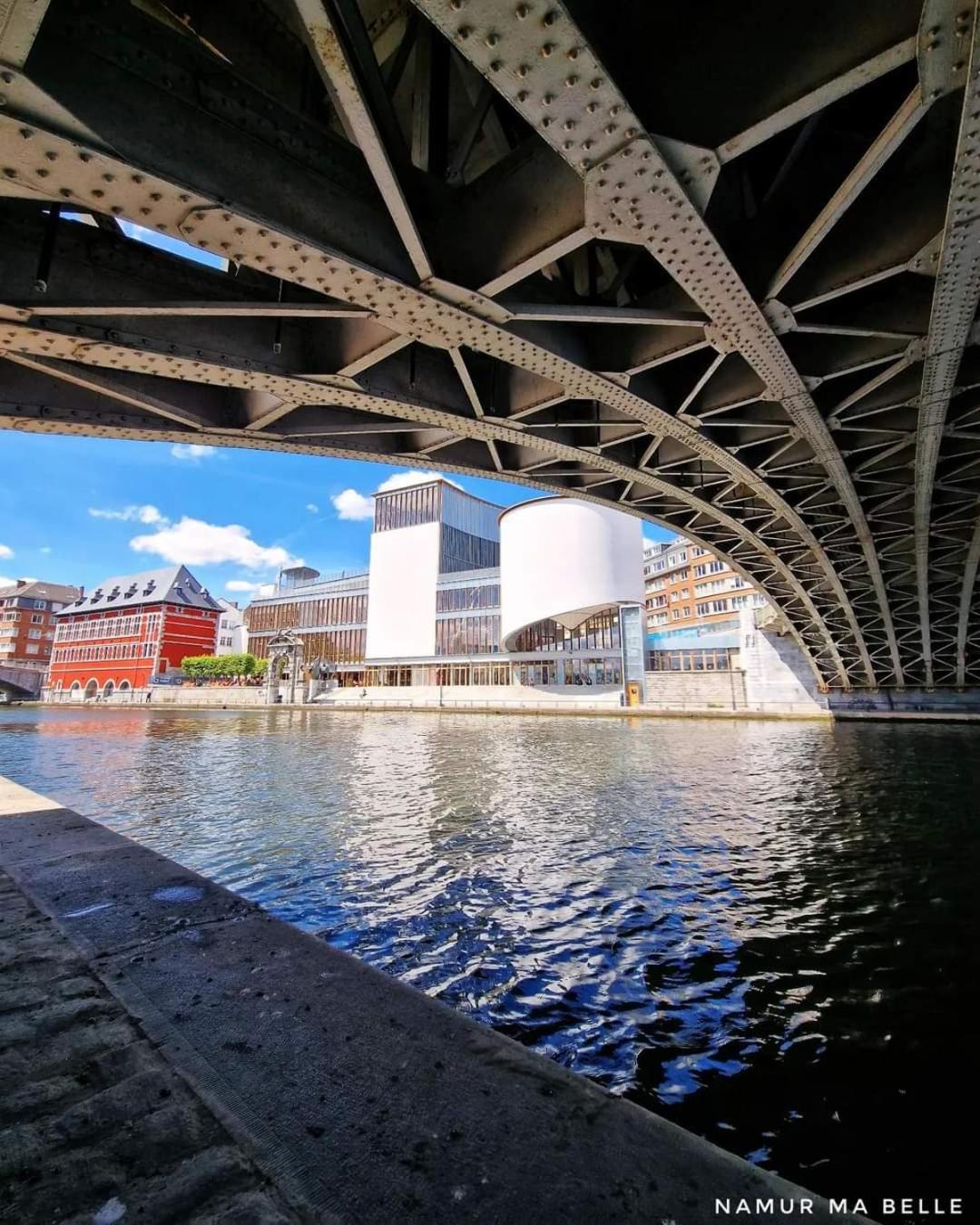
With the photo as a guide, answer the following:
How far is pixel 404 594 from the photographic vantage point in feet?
244

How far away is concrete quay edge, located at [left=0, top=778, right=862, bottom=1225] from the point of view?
5.93ft

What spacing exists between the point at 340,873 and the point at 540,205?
7.64 m

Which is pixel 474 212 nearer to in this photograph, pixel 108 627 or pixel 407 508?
pixel 407 508

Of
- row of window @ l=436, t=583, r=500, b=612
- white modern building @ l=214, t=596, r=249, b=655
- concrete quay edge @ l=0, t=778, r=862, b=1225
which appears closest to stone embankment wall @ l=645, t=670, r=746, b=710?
row of window @ l=436, t=583, r=500, b=612

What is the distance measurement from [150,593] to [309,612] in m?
27.7

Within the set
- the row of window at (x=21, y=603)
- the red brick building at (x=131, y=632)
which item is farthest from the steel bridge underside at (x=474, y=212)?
the row of window at (x=21, y=603)

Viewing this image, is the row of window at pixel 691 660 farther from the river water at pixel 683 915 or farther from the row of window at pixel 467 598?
the river water at pixel 683 915

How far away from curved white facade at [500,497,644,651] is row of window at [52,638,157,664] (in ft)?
198

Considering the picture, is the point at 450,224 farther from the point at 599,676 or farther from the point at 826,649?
the point at 599,676

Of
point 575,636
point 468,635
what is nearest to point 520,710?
point 575,636

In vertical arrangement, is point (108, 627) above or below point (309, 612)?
below

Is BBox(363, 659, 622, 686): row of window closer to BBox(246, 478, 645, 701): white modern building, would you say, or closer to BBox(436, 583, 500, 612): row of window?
BBox(246, 478, 645, 701): white modern building

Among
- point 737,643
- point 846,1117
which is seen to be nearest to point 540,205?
point 846,1117

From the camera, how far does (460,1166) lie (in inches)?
76.0
